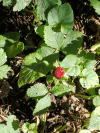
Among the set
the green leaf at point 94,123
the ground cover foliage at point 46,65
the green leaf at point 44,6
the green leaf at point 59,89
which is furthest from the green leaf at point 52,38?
the green leaf at point 94,123

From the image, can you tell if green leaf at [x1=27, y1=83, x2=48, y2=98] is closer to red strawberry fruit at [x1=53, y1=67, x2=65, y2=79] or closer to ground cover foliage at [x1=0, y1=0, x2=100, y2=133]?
ground cover foliage at [x1=0, y1=0, x2=100, y2=133]

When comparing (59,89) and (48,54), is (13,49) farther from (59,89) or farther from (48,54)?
(59,89)

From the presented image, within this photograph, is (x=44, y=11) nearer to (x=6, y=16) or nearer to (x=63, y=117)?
(x=6, y=16)

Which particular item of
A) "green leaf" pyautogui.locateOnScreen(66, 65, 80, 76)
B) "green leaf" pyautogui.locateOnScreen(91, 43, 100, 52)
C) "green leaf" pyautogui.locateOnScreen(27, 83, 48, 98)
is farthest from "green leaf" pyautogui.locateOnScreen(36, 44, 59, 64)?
"green leaf" pyautogui.locateOnScreen(91, 43, 100, 52)

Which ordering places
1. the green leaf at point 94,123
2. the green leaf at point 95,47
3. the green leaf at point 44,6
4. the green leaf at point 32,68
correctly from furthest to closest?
the green leaf at point 95,47, the green leaf at point 94,123, the green leaf at point 32,68, the green leaf at point 44,6

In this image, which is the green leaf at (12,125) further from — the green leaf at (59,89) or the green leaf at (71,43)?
the green leaf at (71,43)

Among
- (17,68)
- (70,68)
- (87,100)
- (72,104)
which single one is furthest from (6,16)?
(87,100)
